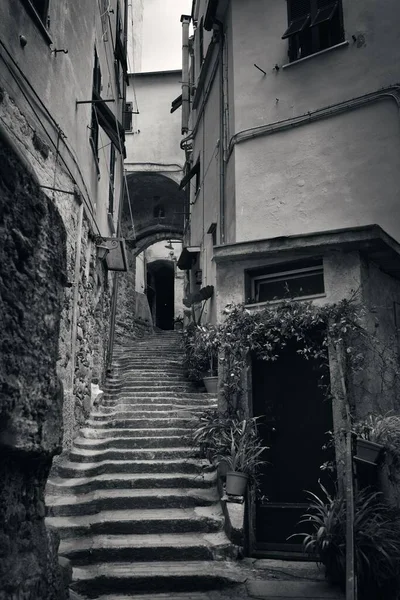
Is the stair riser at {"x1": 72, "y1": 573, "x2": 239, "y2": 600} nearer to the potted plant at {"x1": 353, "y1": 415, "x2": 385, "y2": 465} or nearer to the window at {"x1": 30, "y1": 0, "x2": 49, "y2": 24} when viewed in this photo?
the potted plant at {"x1": 353, "y1": 415, "x2": 385, "y2": 465}

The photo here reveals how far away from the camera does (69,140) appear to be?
7.68m

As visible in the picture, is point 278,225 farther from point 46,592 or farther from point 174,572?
point 46,592

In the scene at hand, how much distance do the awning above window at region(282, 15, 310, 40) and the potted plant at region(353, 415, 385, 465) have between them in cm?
654

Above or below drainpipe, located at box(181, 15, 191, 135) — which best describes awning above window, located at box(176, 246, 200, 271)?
below

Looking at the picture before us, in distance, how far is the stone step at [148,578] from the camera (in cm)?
466

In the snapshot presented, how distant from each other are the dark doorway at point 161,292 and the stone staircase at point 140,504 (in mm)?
18699

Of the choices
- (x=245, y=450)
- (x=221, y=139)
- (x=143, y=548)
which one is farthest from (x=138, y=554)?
(x=221, y=139)

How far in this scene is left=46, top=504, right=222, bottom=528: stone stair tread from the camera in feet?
18.7

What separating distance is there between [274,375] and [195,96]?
957 centimetres

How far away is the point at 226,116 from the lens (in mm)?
10250

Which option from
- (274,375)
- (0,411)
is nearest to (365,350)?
(274,375)

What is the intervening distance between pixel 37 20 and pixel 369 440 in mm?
5681

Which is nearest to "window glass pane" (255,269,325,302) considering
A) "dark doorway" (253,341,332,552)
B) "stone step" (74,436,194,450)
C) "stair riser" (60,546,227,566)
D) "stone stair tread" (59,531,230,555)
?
"dark doorway" (253,341,332,552)

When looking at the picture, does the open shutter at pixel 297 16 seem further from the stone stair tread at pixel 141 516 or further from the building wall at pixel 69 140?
the stone stair tread at pixel 141 516
